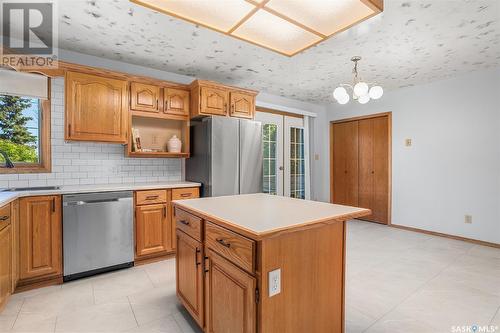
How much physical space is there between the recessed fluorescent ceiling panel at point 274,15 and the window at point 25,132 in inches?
87.2

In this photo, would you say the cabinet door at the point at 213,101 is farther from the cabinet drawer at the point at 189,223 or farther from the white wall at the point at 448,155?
the white wall at the point at 448,155

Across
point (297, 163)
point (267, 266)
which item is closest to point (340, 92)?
point (267, 266)

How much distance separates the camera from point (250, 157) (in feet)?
11.9

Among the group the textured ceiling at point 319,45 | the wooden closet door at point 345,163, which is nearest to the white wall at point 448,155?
the textured ceiling at point 319,45

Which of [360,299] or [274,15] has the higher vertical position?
[274,15]

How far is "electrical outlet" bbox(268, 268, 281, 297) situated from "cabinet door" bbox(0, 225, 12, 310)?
6.63 feet

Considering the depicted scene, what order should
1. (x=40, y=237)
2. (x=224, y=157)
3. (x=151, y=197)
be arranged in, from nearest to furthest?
(x=40, y=237), (x=151, y=197), (x=224, y=157)

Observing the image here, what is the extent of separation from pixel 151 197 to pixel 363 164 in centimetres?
404

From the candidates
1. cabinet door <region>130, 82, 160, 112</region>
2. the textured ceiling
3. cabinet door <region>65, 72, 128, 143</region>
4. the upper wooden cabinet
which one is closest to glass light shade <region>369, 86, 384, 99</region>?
the textured ceiling

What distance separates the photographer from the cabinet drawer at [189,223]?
1.65 m

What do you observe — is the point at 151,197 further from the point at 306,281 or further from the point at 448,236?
the point at 448,236

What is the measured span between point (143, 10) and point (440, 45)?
3.11 metres

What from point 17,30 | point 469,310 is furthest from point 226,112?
point 469,310

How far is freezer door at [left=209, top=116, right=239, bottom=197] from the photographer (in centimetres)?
329
